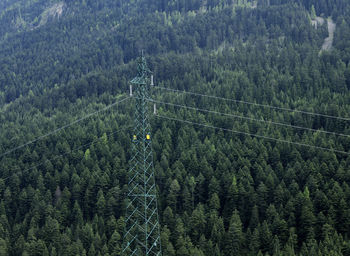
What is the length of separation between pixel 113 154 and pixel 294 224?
1675 inches

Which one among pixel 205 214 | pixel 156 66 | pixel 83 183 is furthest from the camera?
pixel 156 66

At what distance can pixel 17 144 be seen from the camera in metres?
134

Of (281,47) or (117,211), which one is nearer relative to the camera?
(117,211)

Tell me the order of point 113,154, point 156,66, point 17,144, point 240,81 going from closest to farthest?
1. point 113,154
2. point 17,144
3. point 240,81
4. point 156,66

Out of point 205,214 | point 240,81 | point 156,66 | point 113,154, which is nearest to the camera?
point 205,214

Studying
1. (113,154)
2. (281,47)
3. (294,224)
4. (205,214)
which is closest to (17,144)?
(113,154)

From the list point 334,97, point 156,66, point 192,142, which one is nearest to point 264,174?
point 192,142

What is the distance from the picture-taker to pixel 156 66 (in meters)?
193

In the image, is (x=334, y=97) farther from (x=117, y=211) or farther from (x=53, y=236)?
(x=53, y=236)

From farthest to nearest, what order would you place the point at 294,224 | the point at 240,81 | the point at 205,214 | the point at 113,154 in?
the point at 240,81, the point at 113,154, the point at 205,214, the point at 294,224

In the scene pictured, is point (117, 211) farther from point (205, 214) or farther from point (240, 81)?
point (240, 81)

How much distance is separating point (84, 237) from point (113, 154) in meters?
29.4

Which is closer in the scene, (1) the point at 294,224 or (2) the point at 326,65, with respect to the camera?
(1) the point at 294,224

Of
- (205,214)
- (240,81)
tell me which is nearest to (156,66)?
(240,81)
